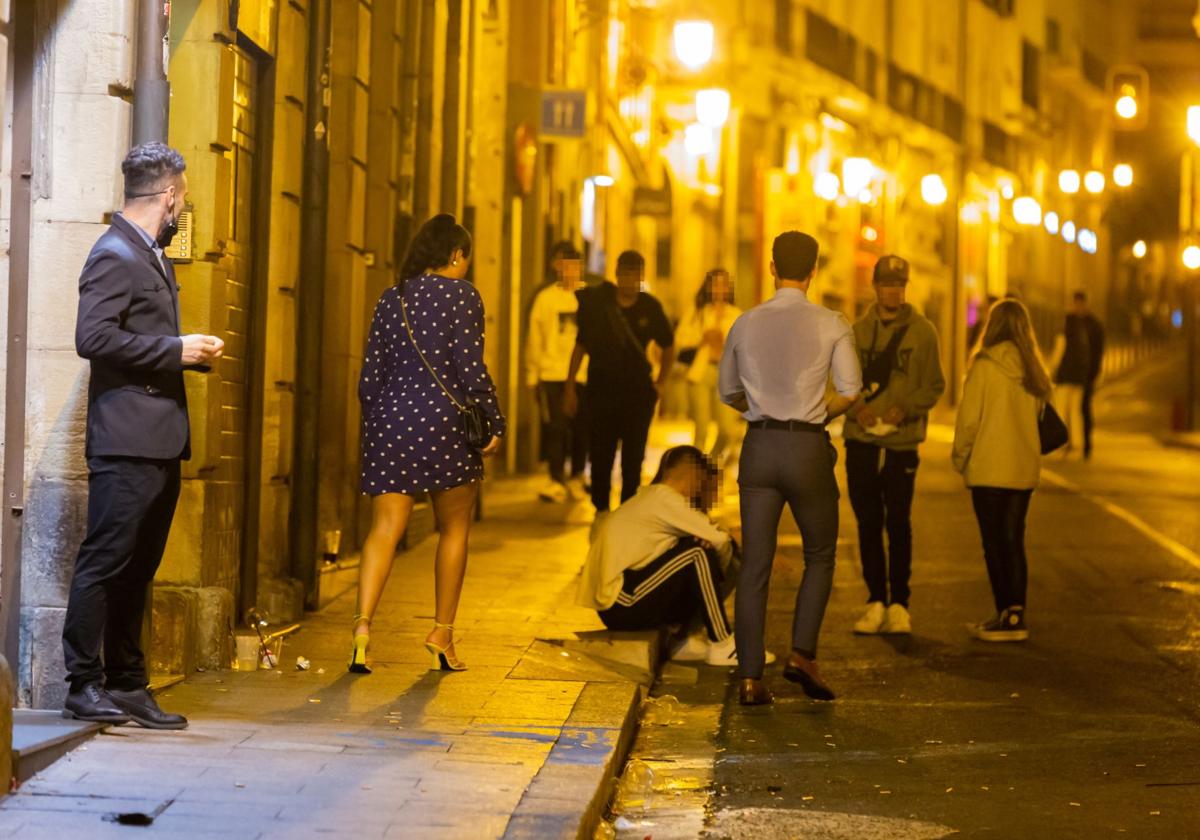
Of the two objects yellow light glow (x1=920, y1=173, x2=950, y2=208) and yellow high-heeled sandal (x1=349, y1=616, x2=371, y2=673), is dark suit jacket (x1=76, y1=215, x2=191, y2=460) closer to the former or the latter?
yellow high-heeled sandal (x1=349, y1=616, x2=371, y2=673)

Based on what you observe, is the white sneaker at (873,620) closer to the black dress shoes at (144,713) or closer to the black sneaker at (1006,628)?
the black sneaker at (1006,628)

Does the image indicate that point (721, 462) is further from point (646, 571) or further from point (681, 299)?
point (681, 299)

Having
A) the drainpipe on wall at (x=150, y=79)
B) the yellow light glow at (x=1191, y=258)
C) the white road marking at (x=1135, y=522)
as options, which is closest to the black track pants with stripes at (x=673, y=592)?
the drainpipe on wall at (x=150, y=79)

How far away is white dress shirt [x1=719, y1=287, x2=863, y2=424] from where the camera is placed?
895 cm

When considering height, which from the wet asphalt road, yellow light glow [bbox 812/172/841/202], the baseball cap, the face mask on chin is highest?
yellow light glow [bbox 812/172/841/202]

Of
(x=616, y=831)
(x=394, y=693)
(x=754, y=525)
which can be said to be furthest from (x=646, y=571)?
(x=616, y=831)

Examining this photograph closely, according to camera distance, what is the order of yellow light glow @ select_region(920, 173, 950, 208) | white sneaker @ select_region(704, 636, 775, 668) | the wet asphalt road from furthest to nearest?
yellow light glow @ select_region(920, 173, 950, 208), white sneaker @ select_region(704, 636, 775, 668), the wet asphalt road

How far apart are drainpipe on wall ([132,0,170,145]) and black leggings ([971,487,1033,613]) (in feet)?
17.4

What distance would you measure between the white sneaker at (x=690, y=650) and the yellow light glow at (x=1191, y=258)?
91.6 ft

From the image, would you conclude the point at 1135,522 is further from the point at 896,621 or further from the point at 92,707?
the point at 92,707

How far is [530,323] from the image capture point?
17469mm

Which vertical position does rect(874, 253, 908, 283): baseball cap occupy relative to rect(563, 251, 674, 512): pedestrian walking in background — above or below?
above

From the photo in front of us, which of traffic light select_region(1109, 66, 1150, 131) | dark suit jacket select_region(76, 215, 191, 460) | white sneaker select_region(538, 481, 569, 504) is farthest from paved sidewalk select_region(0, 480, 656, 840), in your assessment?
traffic light select_region(1109, 66, 1150, 131)

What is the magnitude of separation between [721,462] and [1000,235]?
4823cm
